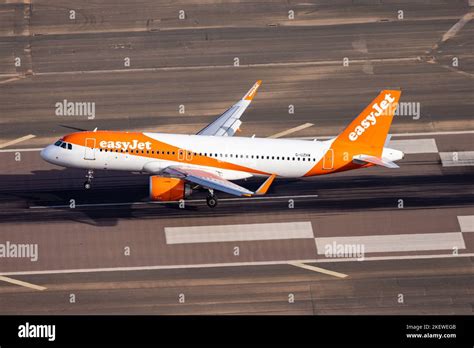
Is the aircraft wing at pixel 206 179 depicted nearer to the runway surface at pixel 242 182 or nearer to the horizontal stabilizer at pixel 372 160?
the runway surface at pixel 242 182

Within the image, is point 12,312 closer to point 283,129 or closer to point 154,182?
point 154,182

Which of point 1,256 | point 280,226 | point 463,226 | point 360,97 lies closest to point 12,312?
point 1,256

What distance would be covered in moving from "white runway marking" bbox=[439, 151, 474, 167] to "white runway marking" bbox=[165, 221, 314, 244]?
14371 mm

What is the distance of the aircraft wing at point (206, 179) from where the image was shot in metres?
74.2

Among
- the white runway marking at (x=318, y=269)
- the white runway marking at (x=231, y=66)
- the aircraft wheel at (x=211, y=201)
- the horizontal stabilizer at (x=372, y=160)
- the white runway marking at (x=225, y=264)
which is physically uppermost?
the white runway marking at (x=231, y=66)

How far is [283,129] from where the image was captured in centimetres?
9062

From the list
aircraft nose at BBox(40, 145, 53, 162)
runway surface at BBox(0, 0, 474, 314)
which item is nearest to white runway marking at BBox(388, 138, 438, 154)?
runway surface at BBox(0, 0, 474, 314)

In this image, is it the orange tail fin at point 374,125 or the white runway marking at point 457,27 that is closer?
the orange tail fin at point 374,125

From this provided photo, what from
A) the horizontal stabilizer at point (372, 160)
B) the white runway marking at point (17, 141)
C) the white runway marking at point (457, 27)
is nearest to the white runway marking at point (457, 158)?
the horizontal stabilizer at point (372, 160)

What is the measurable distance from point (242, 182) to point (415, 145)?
582 inches

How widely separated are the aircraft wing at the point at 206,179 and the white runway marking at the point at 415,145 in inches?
677

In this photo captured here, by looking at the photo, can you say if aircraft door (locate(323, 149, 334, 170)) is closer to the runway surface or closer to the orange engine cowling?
the runway surface

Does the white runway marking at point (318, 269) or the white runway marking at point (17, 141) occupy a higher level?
the white runway marking at point (17, 141)

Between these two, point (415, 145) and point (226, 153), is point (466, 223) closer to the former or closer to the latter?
point (415, 145)
